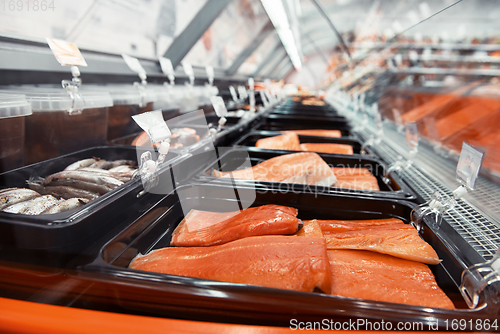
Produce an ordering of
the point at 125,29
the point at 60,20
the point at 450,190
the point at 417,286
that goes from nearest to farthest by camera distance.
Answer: the point at 417,286
the point at 450,190
the point at 60,20
the point at 125,29

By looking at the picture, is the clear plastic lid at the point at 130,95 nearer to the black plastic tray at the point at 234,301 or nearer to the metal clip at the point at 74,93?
the metal clip at the point at 74,93

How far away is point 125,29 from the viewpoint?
12.1ft

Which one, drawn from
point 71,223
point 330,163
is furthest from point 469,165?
point 71,223

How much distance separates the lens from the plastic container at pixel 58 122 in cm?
153

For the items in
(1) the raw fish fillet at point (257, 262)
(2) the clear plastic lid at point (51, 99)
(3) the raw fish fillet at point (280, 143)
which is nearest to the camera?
(1) the raw fish fillet at point (257, 262)

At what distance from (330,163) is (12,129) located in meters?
1.95

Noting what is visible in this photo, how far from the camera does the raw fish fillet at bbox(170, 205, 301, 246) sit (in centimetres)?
101

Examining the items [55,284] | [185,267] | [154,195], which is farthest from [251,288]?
[154,195]

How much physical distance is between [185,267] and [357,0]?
53.8 feet

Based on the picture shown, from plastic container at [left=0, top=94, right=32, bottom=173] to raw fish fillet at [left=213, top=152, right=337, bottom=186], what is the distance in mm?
939

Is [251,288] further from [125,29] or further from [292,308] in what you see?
[125,29]

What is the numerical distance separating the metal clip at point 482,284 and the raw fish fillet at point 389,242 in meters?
0.17

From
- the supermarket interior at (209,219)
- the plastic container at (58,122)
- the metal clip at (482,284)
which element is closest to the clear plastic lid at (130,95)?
the supermarket interior at (209,219)

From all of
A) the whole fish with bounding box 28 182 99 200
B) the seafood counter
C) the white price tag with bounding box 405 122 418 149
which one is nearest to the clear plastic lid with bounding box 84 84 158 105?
the seafood counter
